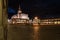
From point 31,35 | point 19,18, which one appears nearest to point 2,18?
point 31,35

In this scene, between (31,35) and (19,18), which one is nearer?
(31,35)

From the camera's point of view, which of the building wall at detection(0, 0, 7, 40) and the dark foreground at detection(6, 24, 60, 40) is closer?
the building wall at detection(0, 0, 7, 40)

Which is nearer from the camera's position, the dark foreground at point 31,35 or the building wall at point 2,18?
the building wall at point 2,18

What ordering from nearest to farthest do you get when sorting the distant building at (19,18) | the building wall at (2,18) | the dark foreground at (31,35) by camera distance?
the building wall at (2,18) → the dark foreground at (31,35) → the distant building at (19,18)

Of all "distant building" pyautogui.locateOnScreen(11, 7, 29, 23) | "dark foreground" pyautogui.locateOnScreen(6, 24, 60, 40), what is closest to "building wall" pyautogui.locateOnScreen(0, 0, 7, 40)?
"dark foreground" pyautogui.locateOnScreen(6, 24, 60, 40)

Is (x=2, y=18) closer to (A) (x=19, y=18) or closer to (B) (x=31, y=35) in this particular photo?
(B) (x=31, y=35)

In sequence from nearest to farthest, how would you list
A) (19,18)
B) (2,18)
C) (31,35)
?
(2,18) < (31,35) < (19,18)

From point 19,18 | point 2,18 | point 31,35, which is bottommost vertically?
point 31,35

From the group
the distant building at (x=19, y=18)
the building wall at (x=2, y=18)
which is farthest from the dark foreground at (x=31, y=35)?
the distant building at (x=19, y=18)

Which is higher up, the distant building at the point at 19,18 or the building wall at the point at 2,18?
the distant building at the point at 19,18

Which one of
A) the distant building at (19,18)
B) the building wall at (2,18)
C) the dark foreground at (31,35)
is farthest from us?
the distant building at (19,18)

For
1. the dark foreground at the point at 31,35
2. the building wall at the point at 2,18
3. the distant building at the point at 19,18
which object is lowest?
the dark foreground at the point at 31,35

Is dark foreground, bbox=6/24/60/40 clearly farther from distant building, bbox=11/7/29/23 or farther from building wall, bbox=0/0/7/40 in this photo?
distant building, bbox=11/7/29/23

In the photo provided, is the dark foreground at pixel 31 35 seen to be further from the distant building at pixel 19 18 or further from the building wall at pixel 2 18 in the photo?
the distant building at pixel 19 18
